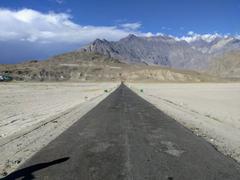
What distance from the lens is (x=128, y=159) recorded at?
9.64 metres

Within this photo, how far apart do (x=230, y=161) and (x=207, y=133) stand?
223 inches

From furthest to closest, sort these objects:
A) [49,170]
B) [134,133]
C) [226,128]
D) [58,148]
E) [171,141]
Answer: [226,128] < [134,133] < [171,141] < [58,148] < [49,170]

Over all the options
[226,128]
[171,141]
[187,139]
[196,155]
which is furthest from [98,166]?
[226,128]

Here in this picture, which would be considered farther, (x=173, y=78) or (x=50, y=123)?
(x=173, y=78)

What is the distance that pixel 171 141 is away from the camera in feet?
41.2

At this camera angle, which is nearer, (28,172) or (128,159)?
(28,172)

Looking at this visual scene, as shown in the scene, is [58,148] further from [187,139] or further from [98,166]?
[187,139]

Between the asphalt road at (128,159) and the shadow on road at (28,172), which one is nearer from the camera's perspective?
the shadow on road at (28,172)

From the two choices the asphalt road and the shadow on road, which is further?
the asphalt road

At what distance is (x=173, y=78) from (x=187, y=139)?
18552cm

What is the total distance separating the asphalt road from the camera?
26.8ft

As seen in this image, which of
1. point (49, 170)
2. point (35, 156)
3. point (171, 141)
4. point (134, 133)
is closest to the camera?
point (49, 170)

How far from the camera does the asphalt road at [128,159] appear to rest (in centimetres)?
816

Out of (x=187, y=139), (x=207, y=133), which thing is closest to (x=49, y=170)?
(x=187, y=139)
